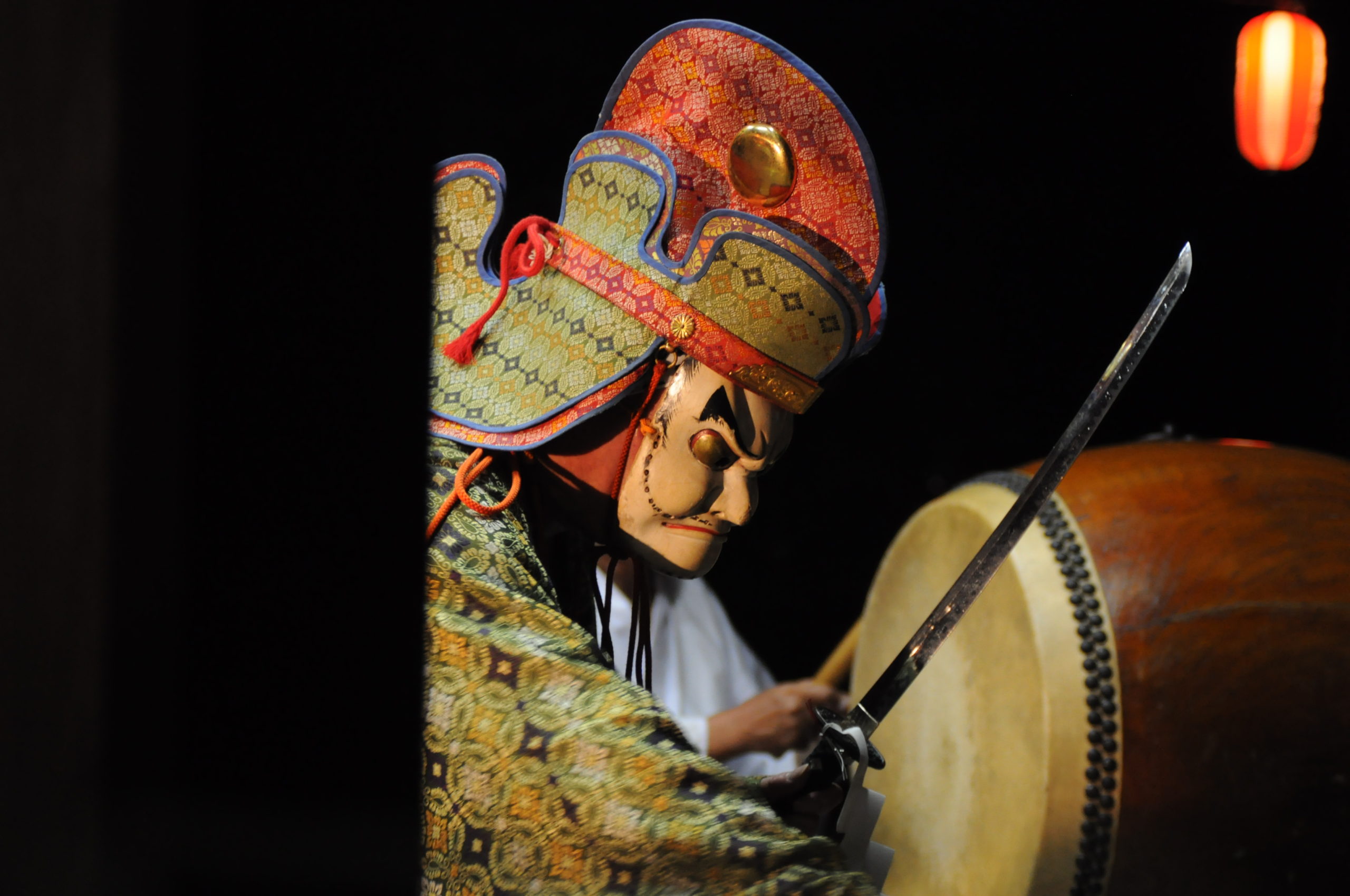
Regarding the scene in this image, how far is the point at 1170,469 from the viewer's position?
158 centimetres

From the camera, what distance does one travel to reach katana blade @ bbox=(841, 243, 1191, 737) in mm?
1129

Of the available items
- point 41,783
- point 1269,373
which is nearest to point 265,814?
point 41,783

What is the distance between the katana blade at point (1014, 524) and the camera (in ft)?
3.70

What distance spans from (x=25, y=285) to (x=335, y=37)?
25 centimetres

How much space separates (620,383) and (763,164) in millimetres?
244

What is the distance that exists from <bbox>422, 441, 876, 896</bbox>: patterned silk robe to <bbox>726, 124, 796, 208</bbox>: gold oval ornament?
425 mm

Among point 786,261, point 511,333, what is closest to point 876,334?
point 786,261

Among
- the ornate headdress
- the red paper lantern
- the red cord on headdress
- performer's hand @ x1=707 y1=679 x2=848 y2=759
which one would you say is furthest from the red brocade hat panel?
the red paper lantern

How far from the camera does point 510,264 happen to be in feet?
3.67

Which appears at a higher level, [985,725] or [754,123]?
[754,123]

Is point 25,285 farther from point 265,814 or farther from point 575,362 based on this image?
point 575,362


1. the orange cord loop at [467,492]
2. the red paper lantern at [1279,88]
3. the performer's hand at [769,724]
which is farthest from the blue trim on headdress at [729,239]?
the red paper lantern at [1279,88]

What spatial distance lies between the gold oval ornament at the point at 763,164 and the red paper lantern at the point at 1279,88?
114 cm

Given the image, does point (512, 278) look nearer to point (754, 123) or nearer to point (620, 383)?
point (620, 383)
